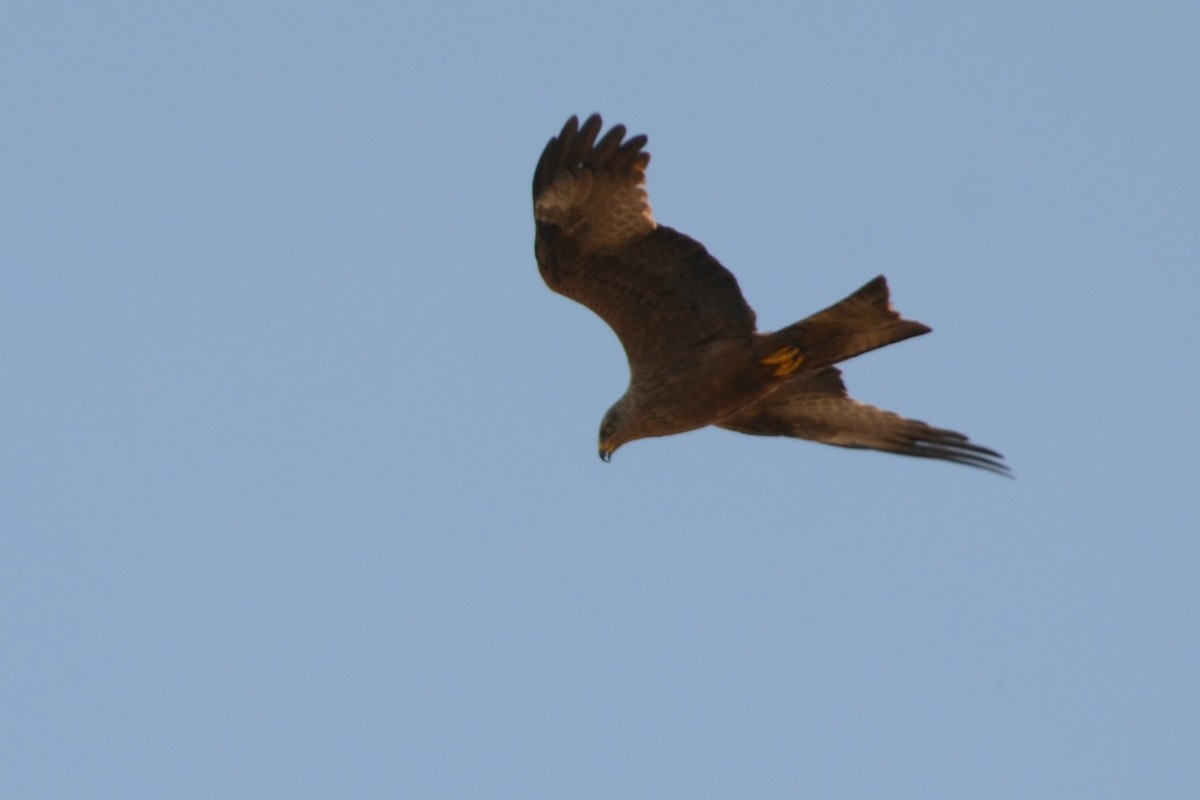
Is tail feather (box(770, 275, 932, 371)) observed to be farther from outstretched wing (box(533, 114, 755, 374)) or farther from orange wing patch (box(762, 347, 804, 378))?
outstretched wing (box(533, 114, 755, 374))

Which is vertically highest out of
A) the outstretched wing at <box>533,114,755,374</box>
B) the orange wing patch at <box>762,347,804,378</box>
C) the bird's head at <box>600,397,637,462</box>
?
the outstretched wing at <box>533,114,755,374</box>

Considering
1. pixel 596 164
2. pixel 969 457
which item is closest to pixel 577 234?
pixel 596 164

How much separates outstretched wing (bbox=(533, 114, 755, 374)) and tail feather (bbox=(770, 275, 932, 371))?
0.36 metres

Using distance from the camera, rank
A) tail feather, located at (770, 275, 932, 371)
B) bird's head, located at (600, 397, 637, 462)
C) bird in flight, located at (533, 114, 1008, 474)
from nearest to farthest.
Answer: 1. tail feather, located at (770, 275, 932, 371)
2. bird in flight, located at (533, 114, 1008, 474)
3. bird's head, located at (600, 397, 637, 462)

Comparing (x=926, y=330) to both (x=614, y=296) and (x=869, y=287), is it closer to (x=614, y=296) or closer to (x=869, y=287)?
(x=869, y=287)

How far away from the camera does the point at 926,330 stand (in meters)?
10.3

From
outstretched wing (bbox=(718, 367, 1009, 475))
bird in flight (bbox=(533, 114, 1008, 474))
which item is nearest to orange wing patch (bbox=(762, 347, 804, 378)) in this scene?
bird in flight (bbox=(533, 114, 1008, 474))

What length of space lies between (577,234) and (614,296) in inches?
17.6

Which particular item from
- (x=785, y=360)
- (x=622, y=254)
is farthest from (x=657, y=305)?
(x=785, y=360)

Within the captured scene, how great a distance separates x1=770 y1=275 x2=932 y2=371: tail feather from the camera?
10.1 m

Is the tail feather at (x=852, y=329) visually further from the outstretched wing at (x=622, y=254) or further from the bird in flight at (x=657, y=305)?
the outstretched wing at (x=622, y=254)

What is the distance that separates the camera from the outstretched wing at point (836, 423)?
38.2ft

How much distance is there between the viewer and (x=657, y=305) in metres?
10.8

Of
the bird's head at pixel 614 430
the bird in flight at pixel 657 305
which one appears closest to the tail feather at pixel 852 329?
the bird in flight at pixel 657 305
